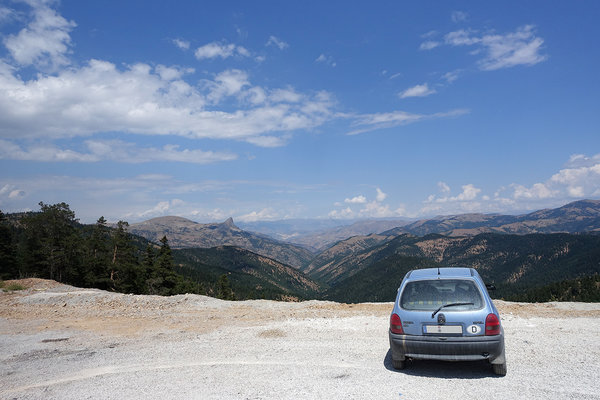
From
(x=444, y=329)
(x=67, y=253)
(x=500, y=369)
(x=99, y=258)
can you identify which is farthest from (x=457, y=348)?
(x=67, y=253)

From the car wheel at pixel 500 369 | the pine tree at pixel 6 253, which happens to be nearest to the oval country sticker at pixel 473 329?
the car wheel at pixel 500 369

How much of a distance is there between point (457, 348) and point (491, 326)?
3.01 ft

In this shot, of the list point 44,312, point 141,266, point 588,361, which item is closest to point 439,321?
point 588,361

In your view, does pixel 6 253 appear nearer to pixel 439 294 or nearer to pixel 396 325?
pixel 396 325

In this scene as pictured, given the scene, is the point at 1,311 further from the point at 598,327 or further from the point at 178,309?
the point at 598,327

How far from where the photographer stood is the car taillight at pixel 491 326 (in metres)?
7.59

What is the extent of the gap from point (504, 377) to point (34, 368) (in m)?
12.2

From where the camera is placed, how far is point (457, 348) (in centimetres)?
761

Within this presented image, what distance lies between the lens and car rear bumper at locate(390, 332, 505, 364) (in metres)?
7.54

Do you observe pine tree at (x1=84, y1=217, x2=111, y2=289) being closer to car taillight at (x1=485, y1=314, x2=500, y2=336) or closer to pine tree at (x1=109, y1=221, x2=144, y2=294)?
pine tree at (x1=109, y1=221, x2=144, y2=294)

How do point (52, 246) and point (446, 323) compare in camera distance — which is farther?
point (52, 246)

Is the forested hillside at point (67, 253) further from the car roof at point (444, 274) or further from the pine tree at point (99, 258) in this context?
the car roof at point (444, 274)

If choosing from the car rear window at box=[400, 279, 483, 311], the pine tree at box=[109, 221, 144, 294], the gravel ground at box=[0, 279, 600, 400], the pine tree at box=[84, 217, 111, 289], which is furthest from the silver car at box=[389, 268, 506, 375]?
the pine tree at box=[84, 217, 111, 289]

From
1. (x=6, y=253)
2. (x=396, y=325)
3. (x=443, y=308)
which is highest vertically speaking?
(x=6, y=253)
